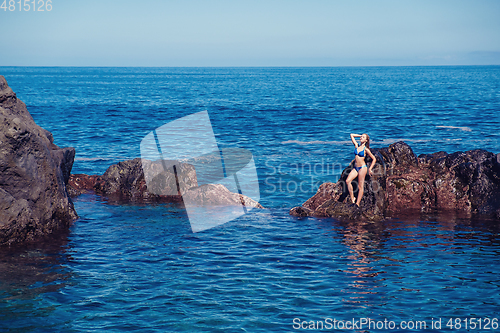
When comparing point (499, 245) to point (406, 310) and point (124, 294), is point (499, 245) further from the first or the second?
point (124, 294)

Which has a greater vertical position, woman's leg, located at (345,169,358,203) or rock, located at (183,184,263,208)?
woman's leg, located at (345,169,358,203)

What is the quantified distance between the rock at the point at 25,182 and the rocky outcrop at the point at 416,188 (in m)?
8.80

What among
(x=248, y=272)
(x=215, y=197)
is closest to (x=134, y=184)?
(x=215, y=197)

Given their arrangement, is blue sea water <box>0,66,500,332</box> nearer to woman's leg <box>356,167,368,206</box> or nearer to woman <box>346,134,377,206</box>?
woman's leg <box>356,167,368,206</box>

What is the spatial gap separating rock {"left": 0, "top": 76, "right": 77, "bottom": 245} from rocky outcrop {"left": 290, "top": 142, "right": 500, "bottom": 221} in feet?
28.9

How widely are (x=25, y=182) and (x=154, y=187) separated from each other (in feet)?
21.0

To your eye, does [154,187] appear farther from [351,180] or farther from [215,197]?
[351,180]

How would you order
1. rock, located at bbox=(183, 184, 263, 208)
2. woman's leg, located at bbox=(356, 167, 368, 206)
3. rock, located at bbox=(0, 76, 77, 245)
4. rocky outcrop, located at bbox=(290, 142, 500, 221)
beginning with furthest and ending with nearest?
1. rock, located at bbox=(183, 184, 263, 208)
2. rocky outcrop, located at bbox=(290, 142, 500, 221)
3. woman's leg, located at bbox=(356, 167, 368, 206)
4. rock, located at bbox=(0, 76, 77, 245)

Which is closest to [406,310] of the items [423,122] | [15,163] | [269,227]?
[269,227]

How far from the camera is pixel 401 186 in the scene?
670 inches

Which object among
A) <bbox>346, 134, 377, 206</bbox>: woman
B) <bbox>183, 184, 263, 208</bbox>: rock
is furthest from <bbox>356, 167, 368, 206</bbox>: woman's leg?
<bbox>183, 184, 263, 208</bbox>: rock

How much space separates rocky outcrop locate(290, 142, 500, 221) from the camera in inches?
634

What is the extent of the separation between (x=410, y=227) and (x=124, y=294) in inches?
396

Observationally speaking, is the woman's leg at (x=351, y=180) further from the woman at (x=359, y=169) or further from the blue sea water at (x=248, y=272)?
the blue sea water at (x=248, y=272)
